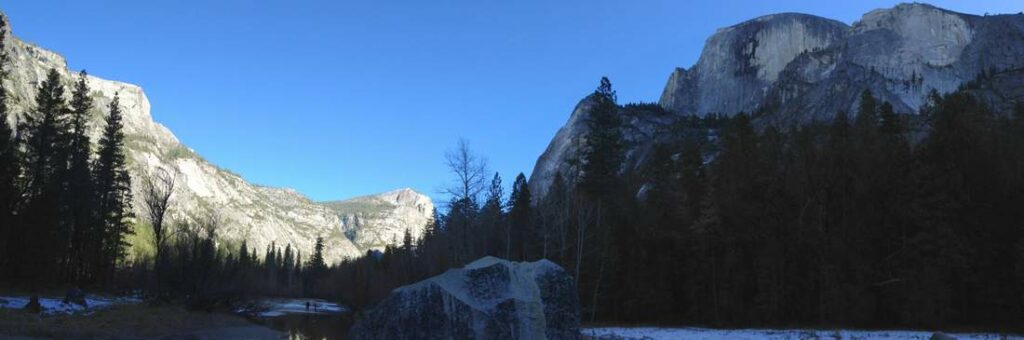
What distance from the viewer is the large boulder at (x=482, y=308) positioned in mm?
12000

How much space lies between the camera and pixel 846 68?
151 meters

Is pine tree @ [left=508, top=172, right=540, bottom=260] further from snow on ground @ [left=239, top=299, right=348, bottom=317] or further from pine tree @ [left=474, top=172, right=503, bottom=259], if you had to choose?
snow on ground @ [left=239, top=299, right=348, bottom=317]

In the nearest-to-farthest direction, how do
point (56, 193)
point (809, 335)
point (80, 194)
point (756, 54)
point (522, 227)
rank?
point (809, 335), point (56, 193), point (80, 194), point (522, 227), point (756, 54)

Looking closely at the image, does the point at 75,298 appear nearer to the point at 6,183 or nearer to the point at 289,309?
the point at 6,183

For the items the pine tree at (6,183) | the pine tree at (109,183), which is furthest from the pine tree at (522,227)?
the pine tree at (109,183)

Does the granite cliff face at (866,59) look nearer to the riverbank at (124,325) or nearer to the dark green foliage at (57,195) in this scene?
the dark green foliage at (57,195)

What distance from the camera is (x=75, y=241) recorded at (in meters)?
48.2

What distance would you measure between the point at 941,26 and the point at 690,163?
483 feet

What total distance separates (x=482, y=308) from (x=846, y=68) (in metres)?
163

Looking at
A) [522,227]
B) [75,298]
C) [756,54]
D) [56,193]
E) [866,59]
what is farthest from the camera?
[756,54]

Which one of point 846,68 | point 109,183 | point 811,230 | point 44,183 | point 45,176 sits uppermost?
point 846,68

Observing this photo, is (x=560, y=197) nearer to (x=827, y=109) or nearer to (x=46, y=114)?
(x=46, y=114)

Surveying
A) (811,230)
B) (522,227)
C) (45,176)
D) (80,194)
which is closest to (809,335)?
(811,230)

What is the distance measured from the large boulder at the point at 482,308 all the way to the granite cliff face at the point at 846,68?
4548 inches
